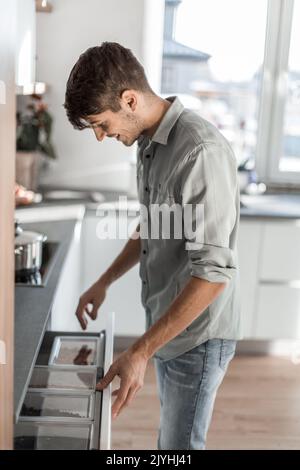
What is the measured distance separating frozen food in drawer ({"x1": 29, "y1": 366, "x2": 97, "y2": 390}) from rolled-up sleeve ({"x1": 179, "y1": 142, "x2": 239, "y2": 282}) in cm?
34

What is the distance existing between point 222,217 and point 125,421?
127 cm

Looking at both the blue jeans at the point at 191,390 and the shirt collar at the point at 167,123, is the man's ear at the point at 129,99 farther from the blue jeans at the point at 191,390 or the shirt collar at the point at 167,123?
the blue jeans at the point at 191,390

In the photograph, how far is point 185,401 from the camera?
4.31ft

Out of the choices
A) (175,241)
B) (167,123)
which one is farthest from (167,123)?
(175,241)

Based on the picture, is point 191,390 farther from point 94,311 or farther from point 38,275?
point 38,275

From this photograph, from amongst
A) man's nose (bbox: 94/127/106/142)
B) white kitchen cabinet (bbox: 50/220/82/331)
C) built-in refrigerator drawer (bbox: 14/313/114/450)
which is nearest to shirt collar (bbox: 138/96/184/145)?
man's nose (bbox: 94/127/106/142)

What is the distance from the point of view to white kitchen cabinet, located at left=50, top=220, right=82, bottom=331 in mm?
1769

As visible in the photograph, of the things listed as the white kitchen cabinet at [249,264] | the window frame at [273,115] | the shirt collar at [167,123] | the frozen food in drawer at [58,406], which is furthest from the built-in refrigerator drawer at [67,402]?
the window frame at [273,115]

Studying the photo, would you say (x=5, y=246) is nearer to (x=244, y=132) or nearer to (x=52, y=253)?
(x=52, y=253)

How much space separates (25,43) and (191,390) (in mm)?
785

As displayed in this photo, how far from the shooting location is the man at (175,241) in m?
1.07

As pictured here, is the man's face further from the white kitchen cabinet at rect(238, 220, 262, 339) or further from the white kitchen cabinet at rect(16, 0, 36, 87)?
the white kitchen cabinet at rect(238, 220, 262, 339)
